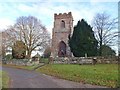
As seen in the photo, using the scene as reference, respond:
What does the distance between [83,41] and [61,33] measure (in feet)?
69.2

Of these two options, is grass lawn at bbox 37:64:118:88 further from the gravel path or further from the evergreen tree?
the evergreen tree

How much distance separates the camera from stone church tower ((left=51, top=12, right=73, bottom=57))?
60256 millimetres

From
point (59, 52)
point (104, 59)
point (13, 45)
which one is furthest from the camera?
point (59, 52)

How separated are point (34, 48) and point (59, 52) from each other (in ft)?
33.2

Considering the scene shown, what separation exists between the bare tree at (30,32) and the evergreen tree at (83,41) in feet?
33.2

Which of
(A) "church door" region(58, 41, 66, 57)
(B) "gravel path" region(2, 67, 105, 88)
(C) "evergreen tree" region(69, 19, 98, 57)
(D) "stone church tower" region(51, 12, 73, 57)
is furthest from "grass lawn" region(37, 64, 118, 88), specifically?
(A) "church door" region(58, 41, 66, 57)

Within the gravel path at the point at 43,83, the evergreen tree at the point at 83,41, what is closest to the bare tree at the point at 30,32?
the evergreen tree at the point at 83,41

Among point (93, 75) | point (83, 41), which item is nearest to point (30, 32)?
point (83, 41)

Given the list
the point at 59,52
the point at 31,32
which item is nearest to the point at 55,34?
the point at 59,52

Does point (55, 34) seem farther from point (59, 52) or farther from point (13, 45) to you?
point (13, 45)

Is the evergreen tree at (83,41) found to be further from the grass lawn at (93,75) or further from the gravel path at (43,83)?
the gravel path at (43,83)

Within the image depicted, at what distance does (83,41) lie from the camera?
41.6 metres

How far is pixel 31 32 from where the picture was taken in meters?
52.3

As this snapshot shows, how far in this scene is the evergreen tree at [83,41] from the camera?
40.9 meters
